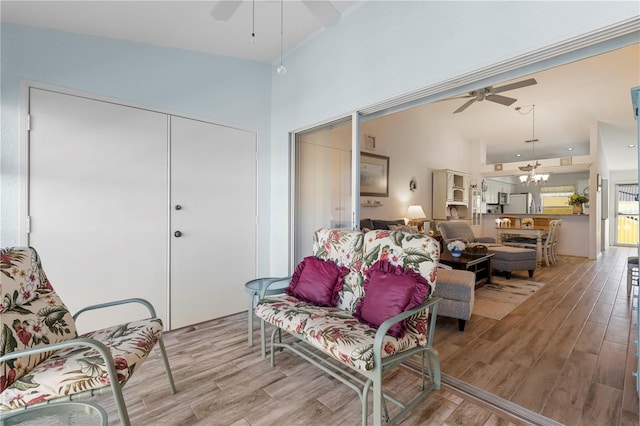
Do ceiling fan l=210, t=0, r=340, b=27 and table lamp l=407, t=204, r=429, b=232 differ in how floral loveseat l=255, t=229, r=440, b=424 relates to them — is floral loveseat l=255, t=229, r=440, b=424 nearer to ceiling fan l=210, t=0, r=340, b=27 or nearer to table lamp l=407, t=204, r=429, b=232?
ceiling fan l=210, t=0, r=340, b=27

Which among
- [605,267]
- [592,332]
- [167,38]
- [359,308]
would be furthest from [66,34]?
[605,267]

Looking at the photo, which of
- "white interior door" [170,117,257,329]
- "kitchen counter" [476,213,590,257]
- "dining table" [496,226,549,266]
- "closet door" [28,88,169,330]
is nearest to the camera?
"closet door" [28,88,169,330]

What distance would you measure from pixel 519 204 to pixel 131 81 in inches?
497

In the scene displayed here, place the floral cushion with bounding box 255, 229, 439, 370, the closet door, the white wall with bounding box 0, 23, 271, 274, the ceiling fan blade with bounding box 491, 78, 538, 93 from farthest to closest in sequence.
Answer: the ceiling fan blade with bounding box 491, 78, 538, 93 < the closet door < the white wall with bounding box 0, 23, 271, 274 < the floral cushion with bounding box 255, 229, 439, 370

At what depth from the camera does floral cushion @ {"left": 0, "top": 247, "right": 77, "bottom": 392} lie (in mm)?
1281

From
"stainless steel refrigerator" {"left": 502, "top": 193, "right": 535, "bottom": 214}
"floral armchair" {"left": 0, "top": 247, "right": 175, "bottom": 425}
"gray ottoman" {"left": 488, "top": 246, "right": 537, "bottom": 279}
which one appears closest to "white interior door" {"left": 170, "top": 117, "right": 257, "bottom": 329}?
"floral armchair" {"left": 0, "top": 247, "right": 175, "bottom": 425}

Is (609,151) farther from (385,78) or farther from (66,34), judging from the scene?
(66,34)

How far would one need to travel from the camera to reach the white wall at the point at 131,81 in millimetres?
2059

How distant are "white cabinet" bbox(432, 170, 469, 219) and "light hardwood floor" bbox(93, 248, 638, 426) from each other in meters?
3.68

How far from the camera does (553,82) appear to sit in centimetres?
430

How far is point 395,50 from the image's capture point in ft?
7.34

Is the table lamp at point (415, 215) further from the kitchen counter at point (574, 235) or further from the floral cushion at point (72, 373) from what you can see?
the floral cushion at point (72, 373)

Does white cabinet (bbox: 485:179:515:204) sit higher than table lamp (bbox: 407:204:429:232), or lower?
higher

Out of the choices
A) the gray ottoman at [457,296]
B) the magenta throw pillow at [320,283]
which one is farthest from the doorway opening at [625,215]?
the magenta throw pillow at [320,283]
